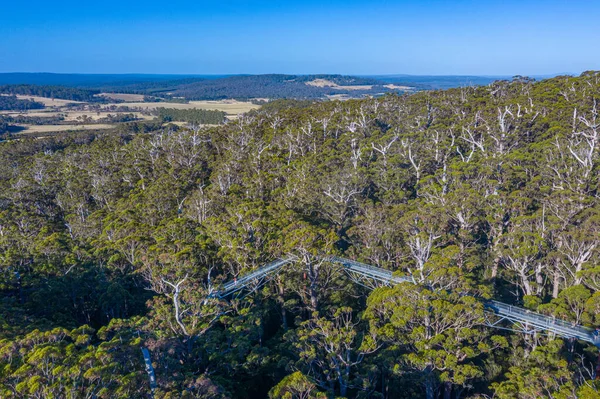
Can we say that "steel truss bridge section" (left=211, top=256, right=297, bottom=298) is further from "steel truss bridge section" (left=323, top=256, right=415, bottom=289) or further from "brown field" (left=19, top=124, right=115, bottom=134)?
"brown field" (left=19, top=124, right=115, bottom=134)

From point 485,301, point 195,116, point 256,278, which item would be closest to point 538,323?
point 485,301

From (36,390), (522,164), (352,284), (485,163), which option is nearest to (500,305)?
(352,284)

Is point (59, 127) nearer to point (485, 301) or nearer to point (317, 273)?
point (317, 273)

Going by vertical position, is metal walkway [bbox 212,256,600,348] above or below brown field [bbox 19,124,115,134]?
below

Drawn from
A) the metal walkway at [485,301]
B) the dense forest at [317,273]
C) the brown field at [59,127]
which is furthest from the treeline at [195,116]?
the metal walkway at [485,301]

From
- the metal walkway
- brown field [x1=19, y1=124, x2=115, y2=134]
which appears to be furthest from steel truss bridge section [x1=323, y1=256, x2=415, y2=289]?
brown field [x1=19, y1=124, x2=115, y2=134]

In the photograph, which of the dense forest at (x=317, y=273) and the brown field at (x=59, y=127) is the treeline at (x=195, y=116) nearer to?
the brown field at (x=59, y=127)
